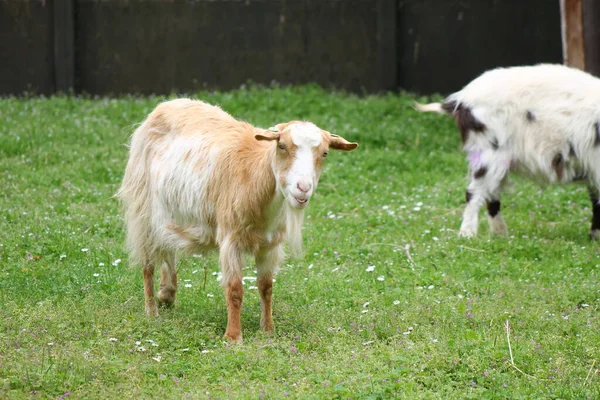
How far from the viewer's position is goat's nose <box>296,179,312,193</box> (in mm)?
5559

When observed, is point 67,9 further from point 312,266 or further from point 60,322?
point 60,322

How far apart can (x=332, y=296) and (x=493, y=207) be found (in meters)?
2.74

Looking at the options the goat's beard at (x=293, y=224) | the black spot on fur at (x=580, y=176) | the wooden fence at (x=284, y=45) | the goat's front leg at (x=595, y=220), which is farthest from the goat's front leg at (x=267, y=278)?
the wooden fence at (x=284, y=45)

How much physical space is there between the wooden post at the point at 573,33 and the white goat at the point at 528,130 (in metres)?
2.79

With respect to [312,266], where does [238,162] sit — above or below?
above

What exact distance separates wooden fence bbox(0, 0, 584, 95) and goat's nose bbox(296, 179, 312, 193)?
380 inches

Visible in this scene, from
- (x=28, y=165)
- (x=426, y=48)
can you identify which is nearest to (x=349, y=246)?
(x=28, y=165)

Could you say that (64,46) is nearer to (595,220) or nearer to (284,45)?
(284,45)

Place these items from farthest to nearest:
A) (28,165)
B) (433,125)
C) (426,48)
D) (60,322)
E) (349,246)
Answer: (426,48)
(433,125)
(28,165)
(349,246)
(60,322)

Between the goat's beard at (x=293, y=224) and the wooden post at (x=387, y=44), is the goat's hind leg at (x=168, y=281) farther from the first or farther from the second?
the wooden post at (x=387, y=44)

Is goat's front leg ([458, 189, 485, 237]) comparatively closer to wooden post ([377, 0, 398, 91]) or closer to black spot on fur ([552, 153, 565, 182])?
black spot on fur ([552, 153, 565, 182])

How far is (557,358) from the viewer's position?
18.7 ft

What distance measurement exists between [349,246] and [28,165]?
450cm

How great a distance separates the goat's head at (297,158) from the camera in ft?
18.4
